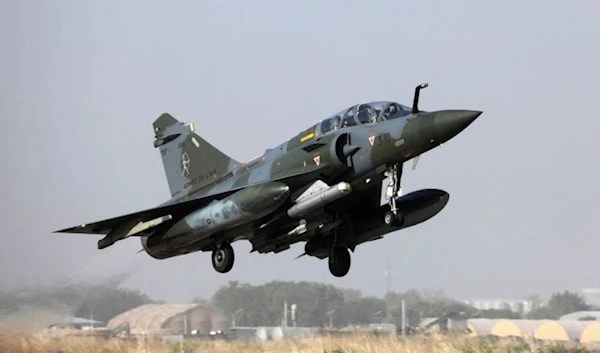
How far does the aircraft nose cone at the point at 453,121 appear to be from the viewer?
16688 mm

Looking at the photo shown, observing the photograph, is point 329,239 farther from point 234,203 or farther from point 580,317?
point 580,317

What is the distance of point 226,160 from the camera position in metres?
21.3

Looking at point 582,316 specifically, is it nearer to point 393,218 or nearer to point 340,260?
point 340,260

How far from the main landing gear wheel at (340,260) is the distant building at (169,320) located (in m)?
4.90

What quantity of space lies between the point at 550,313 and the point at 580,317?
4.81 ft

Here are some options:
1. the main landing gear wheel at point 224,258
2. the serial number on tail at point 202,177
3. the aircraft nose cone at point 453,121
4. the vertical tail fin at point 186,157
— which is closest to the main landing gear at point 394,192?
the aircraft nose cone at point 453,121

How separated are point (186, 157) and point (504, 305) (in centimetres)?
1257

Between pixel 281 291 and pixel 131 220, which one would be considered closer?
pixel 131 220

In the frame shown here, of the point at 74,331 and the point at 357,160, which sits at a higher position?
the point at 357,160

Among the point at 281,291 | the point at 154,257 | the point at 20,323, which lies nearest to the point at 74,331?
the point at 20,323

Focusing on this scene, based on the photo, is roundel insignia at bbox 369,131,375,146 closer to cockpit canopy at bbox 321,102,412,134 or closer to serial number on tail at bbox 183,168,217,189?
cockpit canopy at bbox 321,102,412,134

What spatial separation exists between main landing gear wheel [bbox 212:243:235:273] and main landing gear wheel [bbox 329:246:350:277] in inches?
80.9

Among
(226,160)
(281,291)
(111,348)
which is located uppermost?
(226,160)

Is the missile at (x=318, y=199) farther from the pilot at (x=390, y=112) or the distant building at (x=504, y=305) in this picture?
the distant building at (x=504, y=305)
